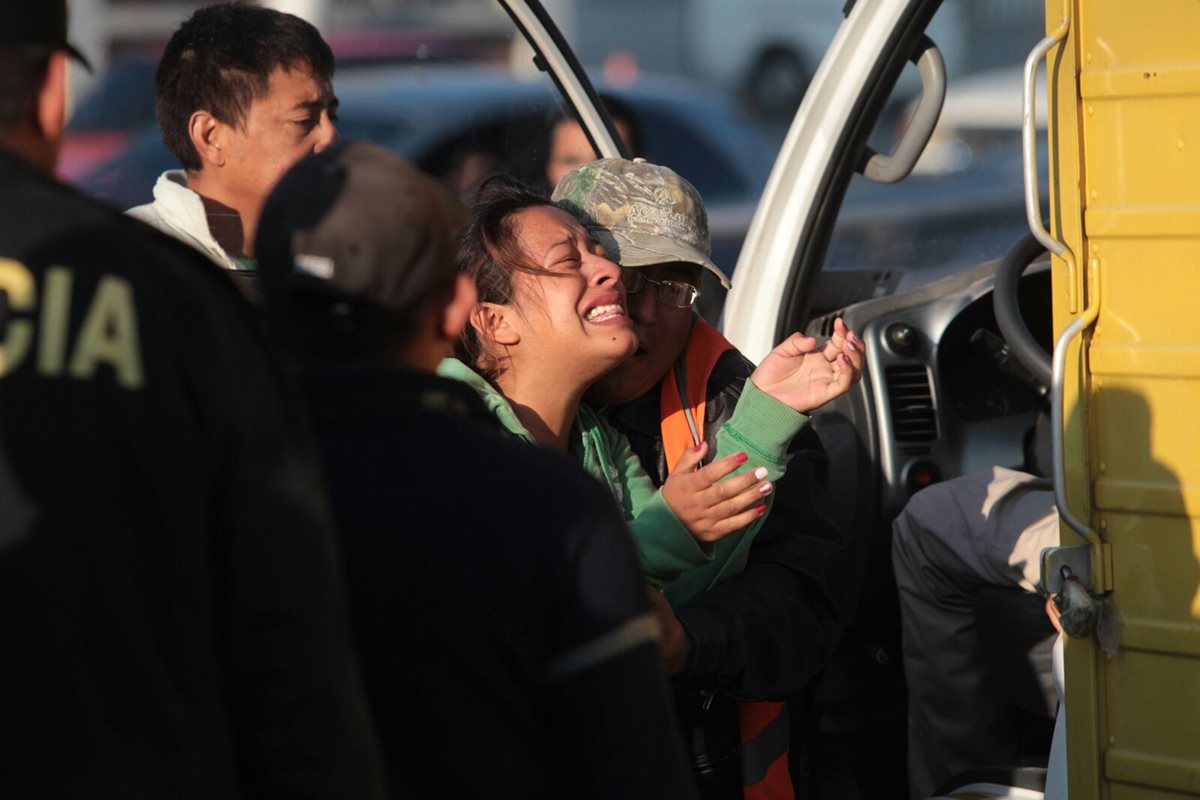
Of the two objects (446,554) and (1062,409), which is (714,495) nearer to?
(1062,409)

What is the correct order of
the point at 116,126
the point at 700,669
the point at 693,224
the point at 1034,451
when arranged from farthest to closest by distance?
the point at 116,126 → the point at 1034,451 → the point at 693,224 → the point at 700,669

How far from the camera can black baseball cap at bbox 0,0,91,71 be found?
144cm

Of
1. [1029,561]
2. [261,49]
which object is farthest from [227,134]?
[1029,561]

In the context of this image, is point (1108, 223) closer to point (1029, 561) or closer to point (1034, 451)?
point (1029, 561)

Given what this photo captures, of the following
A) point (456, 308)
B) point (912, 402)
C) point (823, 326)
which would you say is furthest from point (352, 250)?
point (912, 402)

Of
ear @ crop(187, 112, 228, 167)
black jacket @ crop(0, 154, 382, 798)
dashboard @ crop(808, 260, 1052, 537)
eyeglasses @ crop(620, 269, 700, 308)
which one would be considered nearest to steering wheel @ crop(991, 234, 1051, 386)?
dashboard @ crop(808, 260, 1052, 537)

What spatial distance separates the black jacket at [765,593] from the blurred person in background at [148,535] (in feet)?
3.66

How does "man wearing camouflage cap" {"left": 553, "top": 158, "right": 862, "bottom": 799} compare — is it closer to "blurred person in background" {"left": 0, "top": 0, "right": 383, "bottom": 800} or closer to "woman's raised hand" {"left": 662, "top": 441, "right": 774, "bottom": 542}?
"woman's raised hand" {"left": 662, "top": 441, "right": 774, "bottom": 542}

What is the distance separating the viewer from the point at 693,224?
2.83 metres

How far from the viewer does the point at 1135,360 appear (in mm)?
2465

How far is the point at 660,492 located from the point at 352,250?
38.8 inches

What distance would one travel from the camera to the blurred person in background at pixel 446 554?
1.53 m

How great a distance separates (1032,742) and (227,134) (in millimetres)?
2192

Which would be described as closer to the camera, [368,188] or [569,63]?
[368,188]
